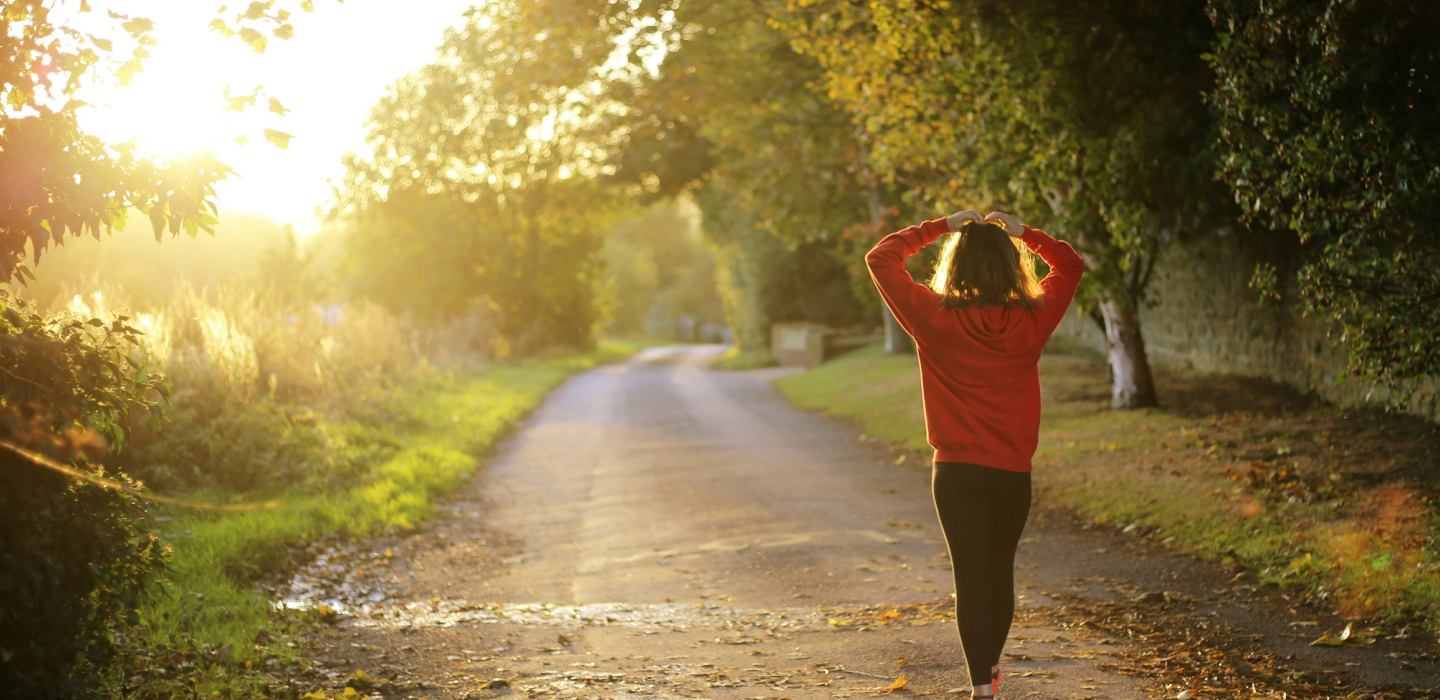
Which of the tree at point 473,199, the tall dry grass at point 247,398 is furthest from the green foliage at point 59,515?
the tree at point 473,199

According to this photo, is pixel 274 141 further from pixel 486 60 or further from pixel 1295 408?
pixel 486 60

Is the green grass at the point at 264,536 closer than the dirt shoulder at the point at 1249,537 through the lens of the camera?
No

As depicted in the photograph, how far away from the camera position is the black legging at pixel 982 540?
4.25m

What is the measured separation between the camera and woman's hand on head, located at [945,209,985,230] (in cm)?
432

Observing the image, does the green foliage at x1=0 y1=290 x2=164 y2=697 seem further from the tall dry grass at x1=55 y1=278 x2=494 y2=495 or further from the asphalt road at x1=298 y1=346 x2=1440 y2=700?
the tall dry grass at x1=55 y1=278 x2=494 y2=495

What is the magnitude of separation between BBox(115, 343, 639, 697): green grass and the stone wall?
9.20m

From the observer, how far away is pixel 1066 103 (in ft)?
38.0

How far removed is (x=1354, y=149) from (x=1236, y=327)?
8.42m

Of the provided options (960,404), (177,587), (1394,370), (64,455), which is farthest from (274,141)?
(1394,370)

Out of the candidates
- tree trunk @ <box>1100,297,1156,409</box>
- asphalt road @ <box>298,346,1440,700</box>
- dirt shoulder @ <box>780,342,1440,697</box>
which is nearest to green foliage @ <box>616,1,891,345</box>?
tree trunk @ <box>1100,297,1156,409</box>

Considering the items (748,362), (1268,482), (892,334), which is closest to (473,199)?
(748,362)

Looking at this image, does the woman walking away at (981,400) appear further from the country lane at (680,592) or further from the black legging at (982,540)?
the country lane at (680,592)

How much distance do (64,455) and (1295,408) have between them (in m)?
12.2

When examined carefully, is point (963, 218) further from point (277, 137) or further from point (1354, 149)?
point (1354, 149)
